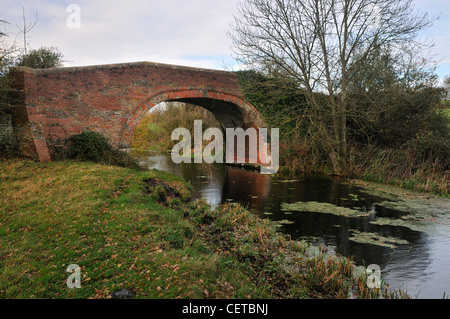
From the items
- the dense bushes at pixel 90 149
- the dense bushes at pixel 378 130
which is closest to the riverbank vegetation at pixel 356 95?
the dense bushes at pixel 378 130

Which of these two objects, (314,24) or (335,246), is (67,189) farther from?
(314,24)

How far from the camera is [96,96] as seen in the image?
11.5 meters

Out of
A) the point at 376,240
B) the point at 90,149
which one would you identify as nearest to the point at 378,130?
the point at 376,240

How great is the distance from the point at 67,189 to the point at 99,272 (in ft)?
13.5

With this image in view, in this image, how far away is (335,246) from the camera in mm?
5219

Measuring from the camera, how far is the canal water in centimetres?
433

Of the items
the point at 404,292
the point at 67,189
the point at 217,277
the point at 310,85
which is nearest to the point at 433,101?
the point at 310,85

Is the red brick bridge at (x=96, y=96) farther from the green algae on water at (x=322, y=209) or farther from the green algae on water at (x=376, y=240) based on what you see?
the green algae on water at (x=376, y=240)

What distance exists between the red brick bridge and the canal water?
4.44 metres

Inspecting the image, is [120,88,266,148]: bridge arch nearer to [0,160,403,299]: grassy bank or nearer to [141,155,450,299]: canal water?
[141,155,450,299]: canal water

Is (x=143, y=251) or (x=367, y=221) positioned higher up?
(x=143, y=251)

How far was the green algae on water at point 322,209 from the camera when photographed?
24.2ft

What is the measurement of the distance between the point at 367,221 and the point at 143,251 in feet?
17.3

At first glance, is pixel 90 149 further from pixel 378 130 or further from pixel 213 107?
pixel 378 130
